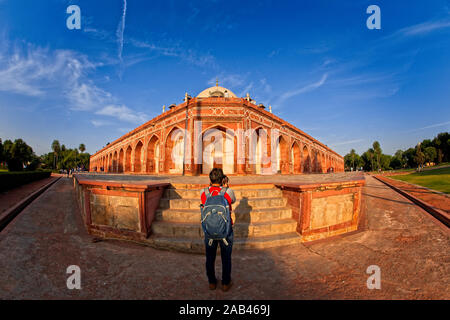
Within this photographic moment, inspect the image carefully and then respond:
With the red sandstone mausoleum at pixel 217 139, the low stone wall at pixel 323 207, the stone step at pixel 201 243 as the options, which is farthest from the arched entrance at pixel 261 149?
the stone step at pixel 201 243

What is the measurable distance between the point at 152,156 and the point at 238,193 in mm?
16591

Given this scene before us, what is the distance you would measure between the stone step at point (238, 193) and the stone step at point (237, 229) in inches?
33.7

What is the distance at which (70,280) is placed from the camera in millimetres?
2328

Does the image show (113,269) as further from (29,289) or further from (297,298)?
(297,298)

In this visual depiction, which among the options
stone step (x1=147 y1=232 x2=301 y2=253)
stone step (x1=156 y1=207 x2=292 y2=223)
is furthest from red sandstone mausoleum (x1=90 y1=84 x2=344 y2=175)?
stone step (x1=147 y1=232 x2=301 y2=253)

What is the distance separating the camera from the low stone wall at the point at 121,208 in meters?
3.54

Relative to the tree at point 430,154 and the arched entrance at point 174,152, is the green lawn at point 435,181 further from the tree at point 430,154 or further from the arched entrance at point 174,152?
the tree at point 430,154

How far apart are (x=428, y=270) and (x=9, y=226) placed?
832cm

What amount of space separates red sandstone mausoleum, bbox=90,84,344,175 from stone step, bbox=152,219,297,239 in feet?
29.8

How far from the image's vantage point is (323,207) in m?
3.81

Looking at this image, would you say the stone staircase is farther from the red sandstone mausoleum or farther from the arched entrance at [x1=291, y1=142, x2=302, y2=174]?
the arched entrance at [x1=291, y1=142, x2=302, y2=174]

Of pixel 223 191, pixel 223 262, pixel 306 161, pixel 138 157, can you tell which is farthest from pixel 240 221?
pixel 306 161

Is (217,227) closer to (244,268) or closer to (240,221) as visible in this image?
(244,268)

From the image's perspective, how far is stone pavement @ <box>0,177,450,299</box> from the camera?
2.06 metres
